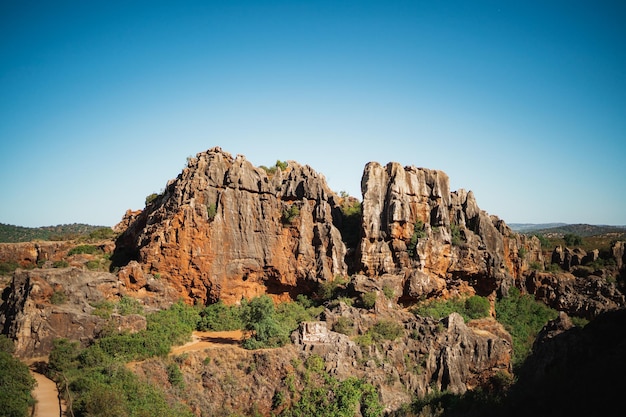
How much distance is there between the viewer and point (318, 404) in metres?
25.7

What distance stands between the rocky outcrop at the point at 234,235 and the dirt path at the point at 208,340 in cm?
450

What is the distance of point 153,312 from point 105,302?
3.47 metres

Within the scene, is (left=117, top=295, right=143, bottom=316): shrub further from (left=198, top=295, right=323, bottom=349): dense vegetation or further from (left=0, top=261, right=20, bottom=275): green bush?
(left=0, top=261, right=20, bottom=275): green bush

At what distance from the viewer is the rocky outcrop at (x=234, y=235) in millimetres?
37625

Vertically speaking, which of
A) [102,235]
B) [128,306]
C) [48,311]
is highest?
[102,235]

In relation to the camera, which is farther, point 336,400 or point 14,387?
point 336,400

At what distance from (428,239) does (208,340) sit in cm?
2135

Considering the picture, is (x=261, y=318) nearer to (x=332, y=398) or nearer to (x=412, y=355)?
(x=332, y=398)

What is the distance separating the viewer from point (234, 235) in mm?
39438

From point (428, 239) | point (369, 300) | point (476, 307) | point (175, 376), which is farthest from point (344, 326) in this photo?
point (476, 307)

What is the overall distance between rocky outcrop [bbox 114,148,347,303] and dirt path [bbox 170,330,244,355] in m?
4.50

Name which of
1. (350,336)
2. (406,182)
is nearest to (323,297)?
(350,336)

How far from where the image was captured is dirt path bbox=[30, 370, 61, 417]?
21.2m

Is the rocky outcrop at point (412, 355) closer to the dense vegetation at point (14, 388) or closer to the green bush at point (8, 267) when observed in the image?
the dense vegetation at point (14, 388)
